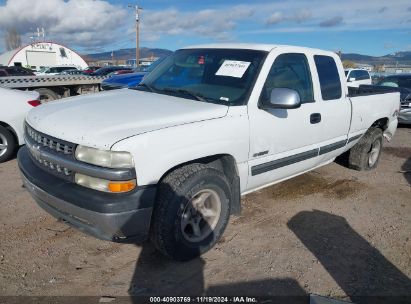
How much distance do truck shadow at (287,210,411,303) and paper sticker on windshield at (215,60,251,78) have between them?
5.78 ft

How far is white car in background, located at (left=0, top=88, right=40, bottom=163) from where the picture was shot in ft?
19.9

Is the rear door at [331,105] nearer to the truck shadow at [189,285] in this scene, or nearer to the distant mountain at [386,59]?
the truck shadow at [189,285]

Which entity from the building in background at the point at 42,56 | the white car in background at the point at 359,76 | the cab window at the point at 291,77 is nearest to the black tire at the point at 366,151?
the cab window at the point at 291,77

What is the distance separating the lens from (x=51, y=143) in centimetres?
315

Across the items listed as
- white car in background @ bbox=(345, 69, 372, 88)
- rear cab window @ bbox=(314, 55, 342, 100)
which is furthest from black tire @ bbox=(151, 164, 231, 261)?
white car in background @ bbox=(345, 69, 372, 88)

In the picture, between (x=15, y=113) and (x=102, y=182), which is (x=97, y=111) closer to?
(x=102, y=182)

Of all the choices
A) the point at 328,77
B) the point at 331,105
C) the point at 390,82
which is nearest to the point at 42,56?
the point at 390,82

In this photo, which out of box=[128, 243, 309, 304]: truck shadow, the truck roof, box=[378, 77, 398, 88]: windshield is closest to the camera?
box=[128, 243, 309, 304]: truck shadow

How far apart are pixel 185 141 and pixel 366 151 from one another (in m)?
4.00

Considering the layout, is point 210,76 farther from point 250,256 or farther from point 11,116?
point 11,116

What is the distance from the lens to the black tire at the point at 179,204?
308cm

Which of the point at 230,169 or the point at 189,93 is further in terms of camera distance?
the point at 189,93

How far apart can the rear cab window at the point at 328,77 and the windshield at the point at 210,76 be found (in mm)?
994

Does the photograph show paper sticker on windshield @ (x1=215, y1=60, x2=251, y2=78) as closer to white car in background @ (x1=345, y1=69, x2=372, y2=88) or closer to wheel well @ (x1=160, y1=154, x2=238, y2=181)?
wheel well @ (x1=160, y1=154, x2=238, y2=181)
